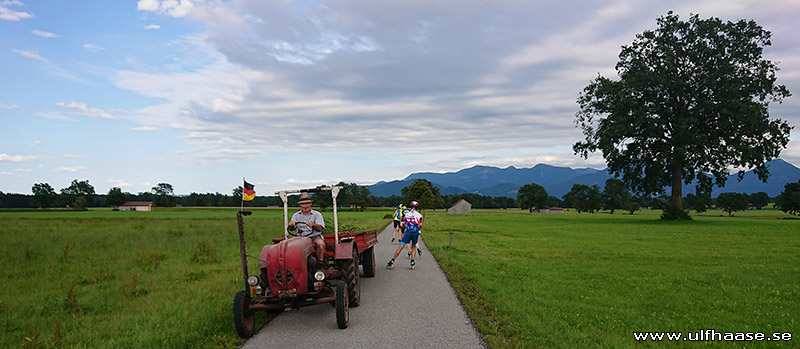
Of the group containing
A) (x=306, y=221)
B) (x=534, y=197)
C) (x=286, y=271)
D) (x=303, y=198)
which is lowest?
(x=286, y=271)

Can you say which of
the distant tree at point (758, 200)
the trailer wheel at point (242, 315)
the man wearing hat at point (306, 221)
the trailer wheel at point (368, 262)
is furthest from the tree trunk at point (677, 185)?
the distant tree at point (758, 200)

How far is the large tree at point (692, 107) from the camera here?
37.7 metres

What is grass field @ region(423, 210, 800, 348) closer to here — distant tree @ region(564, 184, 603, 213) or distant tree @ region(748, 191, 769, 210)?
distant tree @ region(564, 184, 603, 213)

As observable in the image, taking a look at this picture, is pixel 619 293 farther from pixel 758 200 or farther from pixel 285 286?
pixel 758 200

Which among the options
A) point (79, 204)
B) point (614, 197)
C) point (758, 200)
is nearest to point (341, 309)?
point (79, 204)

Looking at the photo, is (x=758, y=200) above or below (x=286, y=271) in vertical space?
below

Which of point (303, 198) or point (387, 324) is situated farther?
point (303, 198)

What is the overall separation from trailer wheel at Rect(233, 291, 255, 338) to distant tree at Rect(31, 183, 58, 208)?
414ft

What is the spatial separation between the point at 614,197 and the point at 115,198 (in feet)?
418

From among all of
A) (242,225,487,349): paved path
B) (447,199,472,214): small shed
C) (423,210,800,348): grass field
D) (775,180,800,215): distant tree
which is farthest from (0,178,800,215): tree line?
(242,225,487,349): paved path

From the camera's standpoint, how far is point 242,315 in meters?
6.45

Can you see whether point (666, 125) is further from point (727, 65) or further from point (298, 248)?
point (298, 248)

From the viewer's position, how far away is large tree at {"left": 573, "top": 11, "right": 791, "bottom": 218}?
37656 millimetres

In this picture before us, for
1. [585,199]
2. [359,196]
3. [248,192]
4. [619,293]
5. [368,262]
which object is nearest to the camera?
[248,192]
